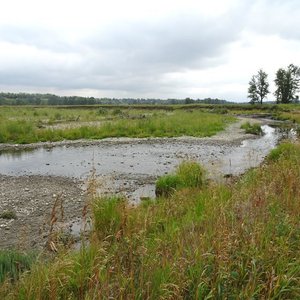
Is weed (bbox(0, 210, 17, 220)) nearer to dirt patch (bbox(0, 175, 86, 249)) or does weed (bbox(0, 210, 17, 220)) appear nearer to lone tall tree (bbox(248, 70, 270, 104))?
dirt patch (bbox(0, 175, 86, 249))

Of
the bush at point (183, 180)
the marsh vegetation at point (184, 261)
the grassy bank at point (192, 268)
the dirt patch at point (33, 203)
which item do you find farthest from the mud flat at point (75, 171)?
the grassy bank at point (192, 268)

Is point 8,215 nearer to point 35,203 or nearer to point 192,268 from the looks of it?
point 35,203

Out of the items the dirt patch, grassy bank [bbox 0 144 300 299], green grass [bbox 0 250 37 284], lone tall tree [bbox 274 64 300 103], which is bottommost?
the dirt patch

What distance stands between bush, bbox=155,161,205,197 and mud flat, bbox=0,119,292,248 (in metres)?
0.55

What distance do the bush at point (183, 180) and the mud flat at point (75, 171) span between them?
55 centimetres

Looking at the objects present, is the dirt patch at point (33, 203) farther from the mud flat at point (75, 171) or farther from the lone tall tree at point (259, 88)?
the lone tall tree at point (259, 88)

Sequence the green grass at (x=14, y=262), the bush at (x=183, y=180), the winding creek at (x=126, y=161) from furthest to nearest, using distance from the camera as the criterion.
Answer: the winding creek at (x=126, y=161), the bush at (x=183, y=180), the green grass at (x=14, y=262)

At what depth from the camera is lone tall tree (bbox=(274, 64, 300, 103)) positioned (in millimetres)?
100625

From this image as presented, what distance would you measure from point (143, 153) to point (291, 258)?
59.2 ft

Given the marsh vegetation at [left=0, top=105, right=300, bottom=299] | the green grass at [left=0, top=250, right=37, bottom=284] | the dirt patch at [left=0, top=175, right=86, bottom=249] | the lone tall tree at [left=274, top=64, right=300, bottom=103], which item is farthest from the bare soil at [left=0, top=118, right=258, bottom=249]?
the lone tall tree at [left=274, top=64, right=300, bottom=103]

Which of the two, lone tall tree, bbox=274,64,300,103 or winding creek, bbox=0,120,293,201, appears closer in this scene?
winding creek, bbox=0,120,293,201

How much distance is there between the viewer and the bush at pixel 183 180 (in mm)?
10727

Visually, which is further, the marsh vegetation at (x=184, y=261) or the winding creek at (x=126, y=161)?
the winding creek at (x=126, y=161)

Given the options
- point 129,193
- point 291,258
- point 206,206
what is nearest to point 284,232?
point 291,258
